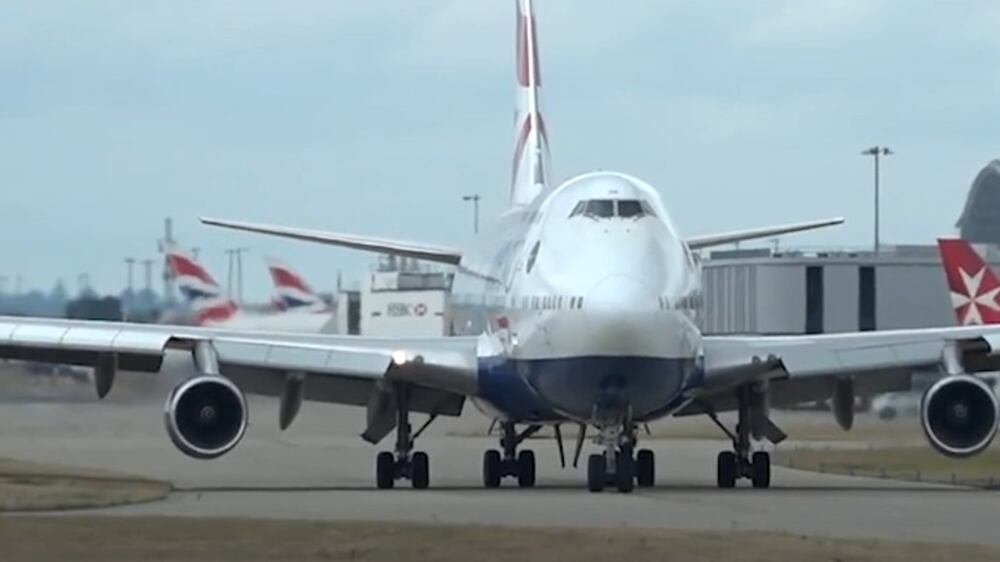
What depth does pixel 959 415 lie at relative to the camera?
3406cm

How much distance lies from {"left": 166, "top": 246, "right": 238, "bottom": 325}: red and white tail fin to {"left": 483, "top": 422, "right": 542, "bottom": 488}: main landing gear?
151 feet

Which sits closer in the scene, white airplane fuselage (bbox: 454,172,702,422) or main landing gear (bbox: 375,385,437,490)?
white airplane fuselage (bbox: 454,172,702,422)

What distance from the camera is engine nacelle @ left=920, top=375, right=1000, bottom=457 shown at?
33.8m

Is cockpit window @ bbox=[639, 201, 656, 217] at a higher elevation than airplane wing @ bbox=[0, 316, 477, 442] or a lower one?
higher

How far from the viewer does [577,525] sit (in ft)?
83.8

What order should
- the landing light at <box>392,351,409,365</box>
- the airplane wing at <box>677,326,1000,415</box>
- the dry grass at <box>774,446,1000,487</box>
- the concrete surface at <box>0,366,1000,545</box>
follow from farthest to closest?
the dry grass at <box>774,446,1000,487</box>, the landing light at <box>392,351,409,365</box>, the airplane wing at <box>677,326,1000,415</box>, the concrete surface at <box>0,366,1000,545</box>

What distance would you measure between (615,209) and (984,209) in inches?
5132

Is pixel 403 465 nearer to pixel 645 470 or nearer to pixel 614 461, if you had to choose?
pixel 645 470

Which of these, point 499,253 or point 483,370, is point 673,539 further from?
point 499,253

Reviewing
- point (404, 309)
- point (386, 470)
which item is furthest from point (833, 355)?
point (404, 309)

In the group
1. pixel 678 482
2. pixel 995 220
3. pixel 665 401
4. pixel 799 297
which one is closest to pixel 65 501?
pixel 665 401

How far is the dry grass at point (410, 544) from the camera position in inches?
843

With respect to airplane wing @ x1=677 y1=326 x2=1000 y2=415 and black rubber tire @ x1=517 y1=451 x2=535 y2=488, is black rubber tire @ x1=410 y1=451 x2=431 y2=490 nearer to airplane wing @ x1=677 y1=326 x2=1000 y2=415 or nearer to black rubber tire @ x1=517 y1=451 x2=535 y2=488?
black rubber tire @ x1=517 y1=451 x2=535 y2=488

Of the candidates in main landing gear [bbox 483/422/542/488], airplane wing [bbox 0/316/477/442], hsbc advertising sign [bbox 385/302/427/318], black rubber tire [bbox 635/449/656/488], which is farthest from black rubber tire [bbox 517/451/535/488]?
hsbc advertising sign [bbox 385/302/427/318]
